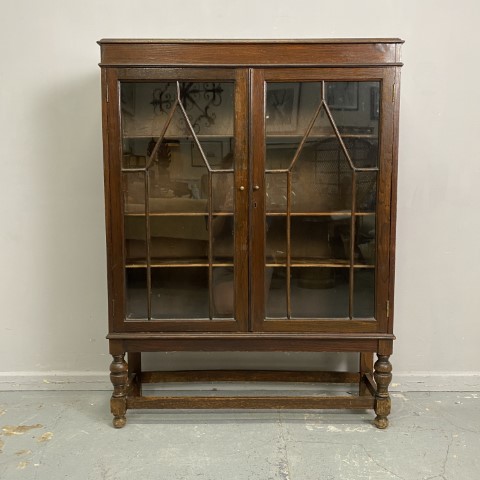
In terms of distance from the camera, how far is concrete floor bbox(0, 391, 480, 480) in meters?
1.61

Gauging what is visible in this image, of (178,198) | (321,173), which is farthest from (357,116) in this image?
(178,198)

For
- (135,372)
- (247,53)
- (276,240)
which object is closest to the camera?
(247,53)

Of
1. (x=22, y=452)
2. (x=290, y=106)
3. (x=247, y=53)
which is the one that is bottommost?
(x=22, y=452)

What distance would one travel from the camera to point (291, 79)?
5.63 ft

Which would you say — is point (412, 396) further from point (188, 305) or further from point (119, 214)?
point (119, 214)

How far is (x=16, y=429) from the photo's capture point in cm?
187

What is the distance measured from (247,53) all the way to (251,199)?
506 millimetres

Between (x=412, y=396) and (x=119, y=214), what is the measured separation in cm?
148

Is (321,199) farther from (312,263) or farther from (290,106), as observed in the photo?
(290,106)

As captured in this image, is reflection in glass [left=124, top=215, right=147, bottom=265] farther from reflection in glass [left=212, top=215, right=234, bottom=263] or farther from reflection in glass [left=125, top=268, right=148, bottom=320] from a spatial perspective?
reflection in glass [left=212, top=215, right=234, bottom=263]

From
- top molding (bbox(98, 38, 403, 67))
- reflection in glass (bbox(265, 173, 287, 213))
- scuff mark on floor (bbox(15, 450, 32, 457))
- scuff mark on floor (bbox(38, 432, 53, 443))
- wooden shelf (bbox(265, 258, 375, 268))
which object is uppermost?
top molding (bbox(98, 38, 403, 67))

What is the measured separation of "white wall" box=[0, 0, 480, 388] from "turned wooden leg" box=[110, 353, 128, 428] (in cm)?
39

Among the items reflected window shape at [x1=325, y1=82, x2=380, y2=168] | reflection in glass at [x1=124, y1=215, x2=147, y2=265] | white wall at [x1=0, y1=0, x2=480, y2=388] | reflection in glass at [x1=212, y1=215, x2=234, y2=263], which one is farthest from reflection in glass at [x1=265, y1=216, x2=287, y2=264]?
white wall at [x1=0, y1=0, x2=480, y2=388]

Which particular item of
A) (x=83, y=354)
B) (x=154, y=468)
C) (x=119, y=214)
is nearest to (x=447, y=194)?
(x=119, y=214)
